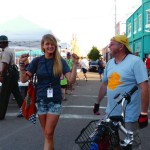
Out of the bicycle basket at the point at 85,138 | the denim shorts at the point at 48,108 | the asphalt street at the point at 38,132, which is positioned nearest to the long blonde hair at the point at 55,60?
the denim shorts at the point at 48,108

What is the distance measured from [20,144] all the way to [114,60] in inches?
118

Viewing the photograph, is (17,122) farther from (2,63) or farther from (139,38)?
(139,38)

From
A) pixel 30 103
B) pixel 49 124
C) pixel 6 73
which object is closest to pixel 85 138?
pixel 49 124

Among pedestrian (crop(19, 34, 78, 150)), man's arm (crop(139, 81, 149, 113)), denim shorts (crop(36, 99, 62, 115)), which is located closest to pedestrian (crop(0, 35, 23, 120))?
pedestrian (crop(19, 34, 78, 150))

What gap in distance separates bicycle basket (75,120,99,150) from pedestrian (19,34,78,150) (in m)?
1.12

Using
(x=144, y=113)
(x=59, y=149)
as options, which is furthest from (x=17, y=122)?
(x=144, y=113)

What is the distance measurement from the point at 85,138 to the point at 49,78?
1.53 metres

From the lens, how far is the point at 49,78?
490 cm

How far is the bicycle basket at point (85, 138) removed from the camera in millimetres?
3221

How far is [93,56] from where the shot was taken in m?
98.3

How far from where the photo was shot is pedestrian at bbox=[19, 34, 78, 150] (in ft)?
16.0

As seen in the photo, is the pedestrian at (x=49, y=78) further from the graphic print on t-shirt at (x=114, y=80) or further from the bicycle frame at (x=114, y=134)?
the bicycle frame at (x=114, y=134)

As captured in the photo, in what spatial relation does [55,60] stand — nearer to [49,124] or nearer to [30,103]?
[30,103]

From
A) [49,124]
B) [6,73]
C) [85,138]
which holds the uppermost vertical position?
[6,73]
